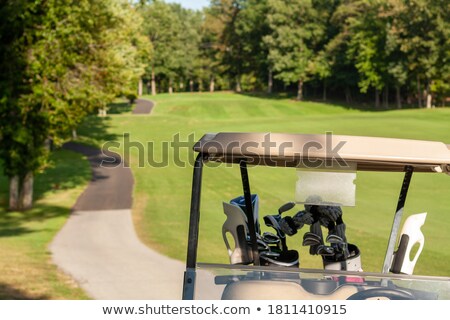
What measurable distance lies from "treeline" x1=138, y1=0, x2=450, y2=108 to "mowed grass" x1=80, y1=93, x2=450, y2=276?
710cm

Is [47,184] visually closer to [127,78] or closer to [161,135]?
[127,78]

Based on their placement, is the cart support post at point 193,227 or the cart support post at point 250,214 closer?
the cart support post at point 193,227

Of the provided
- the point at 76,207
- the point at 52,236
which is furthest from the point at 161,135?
the point at 52,236

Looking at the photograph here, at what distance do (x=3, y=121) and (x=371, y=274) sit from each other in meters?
20.2

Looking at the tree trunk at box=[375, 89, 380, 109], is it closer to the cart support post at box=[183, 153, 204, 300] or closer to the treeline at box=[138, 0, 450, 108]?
the treeline at box=[138, 0, 450, 108]

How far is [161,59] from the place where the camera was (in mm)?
95500

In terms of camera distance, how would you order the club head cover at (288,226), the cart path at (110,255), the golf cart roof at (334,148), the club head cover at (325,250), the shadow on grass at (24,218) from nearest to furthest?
the golf cart roof at (334,148), the club head cover at (325,250), the club head cover at (288,226), the cart path at (110,255), the shadow on grass at (24,218)

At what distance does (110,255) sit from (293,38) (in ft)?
232

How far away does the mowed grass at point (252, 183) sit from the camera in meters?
11.5

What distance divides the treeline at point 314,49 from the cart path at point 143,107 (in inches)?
470

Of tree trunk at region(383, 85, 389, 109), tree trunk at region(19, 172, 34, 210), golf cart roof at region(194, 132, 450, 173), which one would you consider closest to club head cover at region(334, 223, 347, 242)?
golf cart roof at region(194, 132, 450, 173)

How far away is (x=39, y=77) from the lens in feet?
71.3

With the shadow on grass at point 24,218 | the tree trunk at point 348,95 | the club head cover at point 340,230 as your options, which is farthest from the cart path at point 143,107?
the club head cover at point 340,230

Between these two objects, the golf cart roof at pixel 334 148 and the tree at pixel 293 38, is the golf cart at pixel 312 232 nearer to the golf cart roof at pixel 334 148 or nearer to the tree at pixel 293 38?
the golf cart roof at pixel 334 148
